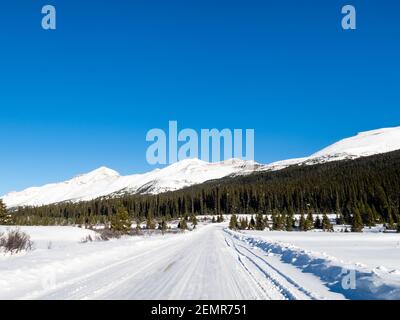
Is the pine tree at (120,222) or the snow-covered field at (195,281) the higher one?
the snow-covered field at (195,281)

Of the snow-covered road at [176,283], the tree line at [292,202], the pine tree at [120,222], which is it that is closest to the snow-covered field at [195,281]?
the snow-covered road at [176,283]

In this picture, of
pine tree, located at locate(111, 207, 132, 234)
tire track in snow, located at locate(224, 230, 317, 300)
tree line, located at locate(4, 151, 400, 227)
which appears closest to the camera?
tire track in snow, located at locate(224, 230, 317, 300)

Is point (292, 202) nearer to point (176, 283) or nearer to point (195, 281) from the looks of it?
point (195, 281)

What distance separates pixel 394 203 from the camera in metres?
103

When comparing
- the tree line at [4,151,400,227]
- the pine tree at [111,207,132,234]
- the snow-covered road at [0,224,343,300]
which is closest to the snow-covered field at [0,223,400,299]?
the snow-covered road at [0,224,343,300]

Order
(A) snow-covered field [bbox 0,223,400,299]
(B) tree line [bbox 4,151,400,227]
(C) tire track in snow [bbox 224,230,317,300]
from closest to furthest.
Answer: (C) tire track in snow [bbox 224,230,317,300], (A) snow-covered field [bbox 0,223,400,299], (B) tree line [bbox 4,151,400,227]

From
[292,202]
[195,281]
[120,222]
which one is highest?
[195,281]

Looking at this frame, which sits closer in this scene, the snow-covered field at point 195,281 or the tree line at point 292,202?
the snow-covered field at point 195,281

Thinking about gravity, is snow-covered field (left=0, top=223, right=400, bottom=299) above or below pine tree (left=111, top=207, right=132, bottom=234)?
above

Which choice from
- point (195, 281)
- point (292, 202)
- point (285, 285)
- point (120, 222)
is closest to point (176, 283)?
point (195, 281)

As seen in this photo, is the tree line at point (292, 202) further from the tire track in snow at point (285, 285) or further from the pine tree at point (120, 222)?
the tire track in snow at point (285, 285)

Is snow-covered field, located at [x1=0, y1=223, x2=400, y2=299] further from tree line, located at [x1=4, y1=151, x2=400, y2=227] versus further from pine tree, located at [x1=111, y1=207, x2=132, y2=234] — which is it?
tree line, located at [x1=4, y1=151, x2=400, y2=227]
